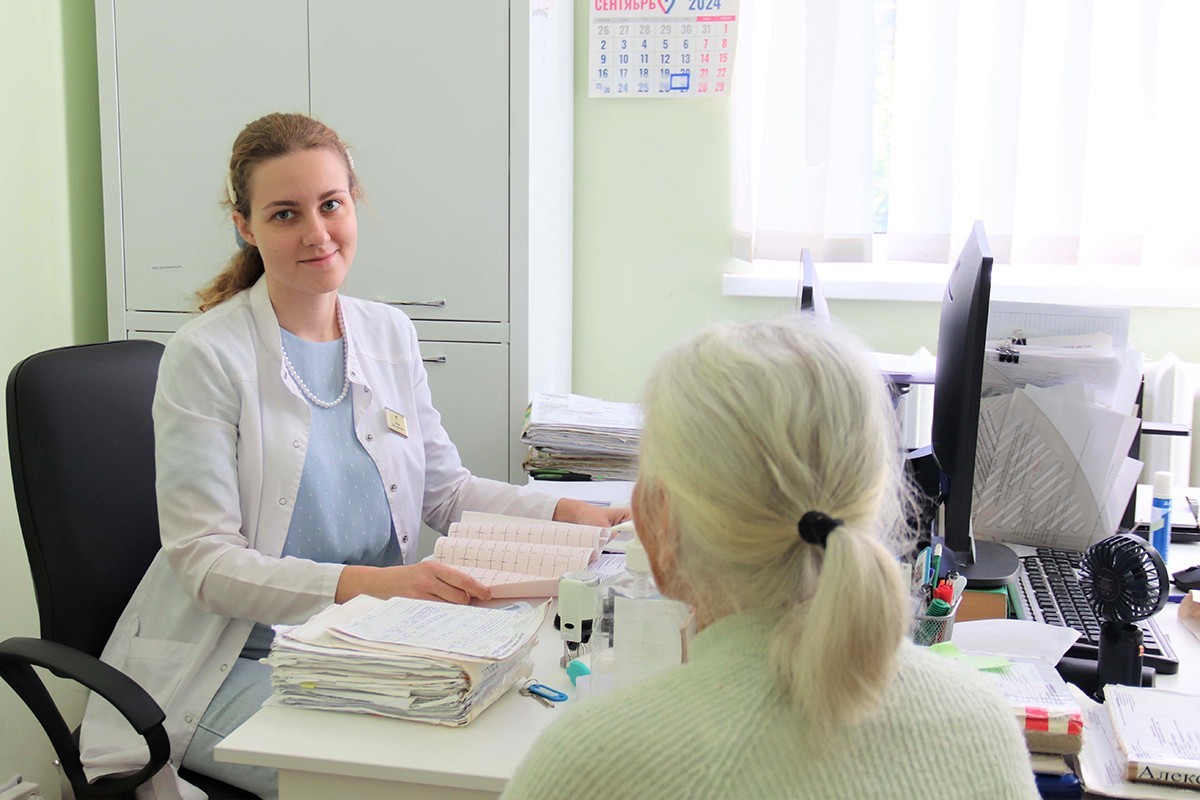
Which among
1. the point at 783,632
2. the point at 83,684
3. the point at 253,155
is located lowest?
the point at 83,684

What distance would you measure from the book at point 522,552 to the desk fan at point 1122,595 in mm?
631

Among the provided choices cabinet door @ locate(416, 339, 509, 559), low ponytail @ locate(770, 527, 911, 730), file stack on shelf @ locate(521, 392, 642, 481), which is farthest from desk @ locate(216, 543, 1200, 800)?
cabinet door @ locate(416, 339, 509, 559)

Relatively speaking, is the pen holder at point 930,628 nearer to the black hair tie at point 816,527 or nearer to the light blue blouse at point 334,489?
the black hair tie at point 816,527

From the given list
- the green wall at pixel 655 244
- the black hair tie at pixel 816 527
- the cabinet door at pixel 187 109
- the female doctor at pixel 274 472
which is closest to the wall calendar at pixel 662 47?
the green wall at pixel 655 244

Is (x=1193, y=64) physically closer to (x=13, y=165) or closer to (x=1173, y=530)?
(x=1173, y=530)

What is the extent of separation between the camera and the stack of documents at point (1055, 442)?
1.82 metres

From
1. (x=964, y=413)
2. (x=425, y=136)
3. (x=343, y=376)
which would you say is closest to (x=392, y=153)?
(x=425, y=136)

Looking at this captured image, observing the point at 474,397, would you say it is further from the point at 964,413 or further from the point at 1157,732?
the point at 1157,732

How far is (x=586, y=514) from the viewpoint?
1.88m

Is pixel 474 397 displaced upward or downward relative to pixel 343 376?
downward

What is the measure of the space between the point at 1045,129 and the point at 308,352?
1.91 metres

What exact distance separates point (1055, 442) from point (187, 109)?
201 cm

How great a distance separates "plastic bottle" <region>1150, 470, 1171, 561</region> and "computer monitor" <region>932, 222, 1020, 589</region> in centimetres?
25

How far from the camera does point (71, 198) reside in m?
2.73
